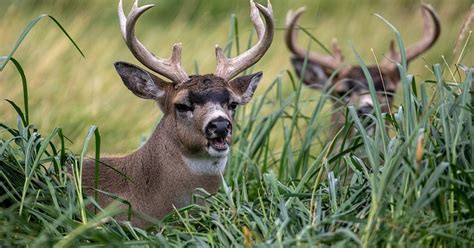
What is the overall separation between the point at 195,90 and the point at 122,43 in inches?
248

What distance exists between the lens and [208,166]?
23.2 ft

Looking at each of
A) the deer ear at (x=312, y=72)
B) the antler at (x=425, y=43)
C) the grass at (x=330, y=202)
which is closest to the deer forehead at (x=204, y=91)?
the grass at (x=330, y=202)

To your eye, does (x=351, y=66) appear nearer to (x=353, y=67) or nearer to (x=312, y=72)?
(x=353, y=67)

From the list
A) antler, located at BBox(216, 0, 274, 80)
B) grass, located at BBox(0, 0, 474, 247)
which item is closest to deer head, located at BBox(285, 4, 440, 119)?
antler, located at BBox(216, 0, 274, 80)

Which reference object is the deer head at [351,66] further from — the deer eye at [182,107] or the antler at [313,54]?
the deer eye at [182,107]

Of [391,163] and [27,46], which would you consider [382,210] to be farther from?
[27,46]

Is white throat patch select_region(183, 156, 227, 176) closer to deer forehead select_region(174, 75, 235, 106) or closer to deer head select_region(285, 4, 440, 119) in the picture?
deer forehead select_region(174, 75, 235, 106)

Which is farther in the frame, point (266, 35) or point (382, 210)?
point (266, 35)

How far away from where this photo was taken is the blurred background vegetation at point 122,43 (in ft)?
33.7

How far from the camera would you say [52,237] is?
5379 millimetres

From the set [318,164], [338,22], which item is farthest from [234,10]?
[318,164]

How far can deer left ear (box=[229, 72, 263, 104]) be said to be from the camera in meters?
7.45

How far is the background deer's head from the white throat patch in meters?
0.05

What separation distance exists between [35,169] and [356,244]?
65.8 inches
